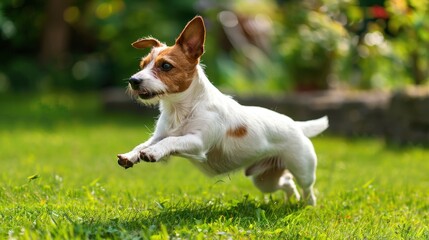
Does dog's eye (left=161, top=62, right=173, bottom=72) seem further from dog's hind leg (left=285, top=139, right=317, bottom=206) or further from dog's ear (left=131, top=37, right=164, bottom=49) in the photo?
dog's hind leg (left=285, top=139, right=317, bottom=206)

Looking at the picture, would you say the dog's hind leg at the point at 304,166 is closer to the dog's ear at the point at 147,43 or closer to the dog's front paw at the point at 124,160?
the dog's ear at the point at 147,43

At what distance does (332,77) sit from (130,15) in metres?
4.27

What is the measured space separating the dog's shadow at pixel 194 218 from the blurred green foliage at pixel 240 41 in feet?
14.2

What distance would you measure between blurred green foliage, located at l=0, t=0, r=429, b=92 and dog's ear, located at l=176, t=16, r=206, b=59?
4.55m

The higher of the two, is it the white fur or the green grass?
the white fur

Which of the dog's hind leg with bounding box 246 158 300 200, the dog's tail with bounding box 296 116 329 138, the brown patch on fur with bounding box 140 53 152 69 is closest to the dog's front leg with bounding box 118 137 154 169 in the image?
the brown patch on fur with bounding box 140 53 152 69

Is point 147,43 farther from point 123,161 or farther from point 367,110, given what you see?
point 367,110

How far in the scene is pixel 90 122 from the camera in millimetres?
12617

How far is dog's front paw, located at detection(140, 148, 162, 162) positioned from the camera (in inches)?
170

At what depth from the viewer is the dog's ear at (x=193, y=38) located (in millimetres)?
4707

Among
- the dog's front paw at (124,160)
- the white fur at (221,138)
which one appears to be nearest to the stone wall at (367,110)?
the white fur at (221,138)

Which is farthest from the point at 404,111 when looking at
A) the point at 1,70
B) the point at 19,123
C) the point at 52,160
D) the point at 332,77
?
the point at 1,70

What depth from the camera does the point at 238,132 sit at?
16.2 feet

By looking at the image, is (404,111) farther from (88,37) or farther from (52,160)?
(88,37)
